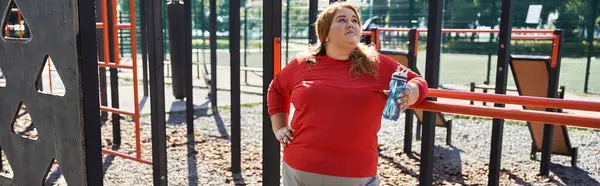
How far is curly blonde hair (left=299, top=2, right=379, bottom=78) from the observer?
76.2 inches

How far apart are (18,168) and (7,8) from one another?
2.55 feet

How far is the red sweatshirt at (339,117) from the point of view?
1.90m

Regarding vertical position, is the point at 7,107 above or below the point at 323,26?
below

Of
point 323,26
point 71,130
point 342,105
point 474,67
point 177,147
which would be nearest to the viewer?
point 342,105

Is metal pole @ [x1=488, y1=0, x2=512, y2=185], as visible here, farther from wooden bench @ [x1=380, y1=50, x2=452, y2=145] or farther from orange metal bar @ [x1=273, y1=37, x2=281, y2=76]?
wooden bench @ [x1=380, y1=50, x2=452, y2=145]

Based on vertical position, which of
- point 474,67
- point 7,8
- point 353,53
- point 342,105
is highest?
point 7,8

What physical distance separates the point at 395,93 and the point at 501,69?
1.63m

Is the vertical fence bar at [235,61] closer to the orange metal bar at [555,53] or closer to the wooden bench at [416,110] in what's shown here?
the wooden bench at [416,110]

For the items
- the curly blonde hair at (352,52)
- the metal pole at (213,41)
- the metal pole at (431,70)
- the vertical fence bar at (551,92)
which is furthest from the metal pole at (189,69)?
the curly blonde hair at (352,52)

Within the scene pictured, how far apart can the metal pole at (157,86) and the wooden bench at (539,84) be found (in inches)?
122

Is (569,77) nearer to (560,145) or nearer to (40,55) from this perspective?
(560,145)

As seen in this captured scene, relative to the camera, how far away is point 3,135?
8.71 feet

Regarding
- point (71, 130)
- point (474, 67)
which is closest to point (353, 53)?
point (71, 130)

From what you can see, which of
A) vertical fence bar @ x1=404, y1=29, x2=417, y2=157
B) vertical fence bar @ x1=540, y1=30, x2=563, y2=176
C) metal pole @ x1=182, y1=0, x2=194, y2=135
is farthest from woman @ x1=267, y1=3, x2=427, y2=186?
metal pole @ x1=182, y1=0, x2=194, y2=135
